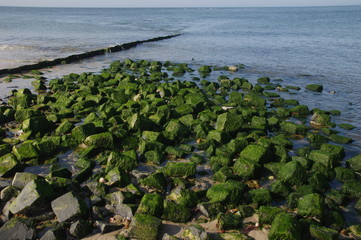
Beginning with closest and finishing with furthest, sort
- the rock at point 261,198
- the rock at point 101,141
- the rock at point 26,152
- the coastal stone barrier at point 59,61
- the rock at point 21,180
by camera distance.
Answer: the rock at point 261,198, the rock at point 21,180, the rock at point 26,152, the rock at point 101,141, the coastal stone barrier at point 59,61

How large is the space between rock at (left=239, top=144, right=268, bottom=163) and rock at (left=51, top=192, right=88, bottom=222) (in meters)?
4.27

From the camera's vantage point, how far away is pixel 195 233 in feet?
18.2

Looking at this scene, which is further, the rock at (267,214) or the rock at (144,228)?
the rock at (267,214)

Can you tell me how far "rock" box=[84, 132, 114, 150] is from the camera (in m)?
9.06

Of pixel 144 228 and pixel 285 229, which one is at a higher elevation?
pixel 285 229

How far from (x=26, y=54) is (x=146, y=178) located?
961 inches

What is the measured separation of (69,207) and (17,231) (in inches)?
35.8

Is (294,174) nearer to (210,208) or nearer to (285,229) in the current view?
(285,229)

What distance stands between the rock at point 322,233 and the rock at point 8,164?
6784mm

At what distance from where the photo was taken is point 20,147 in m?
8.48

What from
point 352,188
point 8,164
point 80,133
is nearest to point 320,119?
point 352,188

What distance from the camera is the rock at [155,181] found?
7.20 metres

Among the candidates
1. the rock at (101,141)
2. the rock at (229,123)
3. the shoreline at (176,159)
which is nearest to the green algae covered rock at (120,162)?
the shoreline at (176,159)

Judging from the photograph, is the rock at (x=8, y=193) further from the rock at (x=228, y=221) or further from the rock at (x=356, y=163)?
the rock at (x=356, y=163)
